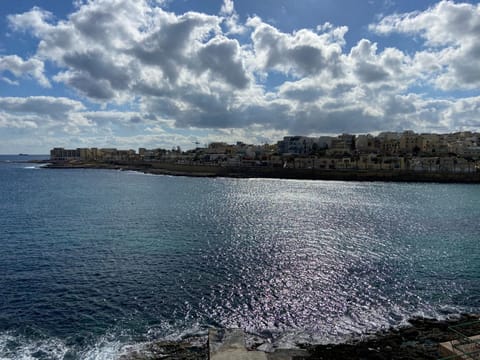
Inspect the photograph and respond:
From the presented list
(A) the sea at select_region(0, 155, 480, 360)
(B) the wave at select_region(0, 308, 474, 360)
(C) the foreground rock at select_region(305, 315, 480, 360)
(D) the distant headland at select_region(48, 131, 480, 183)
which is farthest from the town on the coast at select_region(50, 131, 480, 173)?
(B) the wave at select_region(0, 308, 474, 360)

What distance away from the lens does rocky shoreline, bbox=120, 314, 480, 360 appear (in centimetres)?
1112

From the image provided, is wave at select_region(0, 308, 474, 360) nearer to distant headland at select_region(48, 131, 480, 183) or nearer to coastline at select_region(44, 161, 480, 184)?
coastline at select_region(44, 161, 480, 184)

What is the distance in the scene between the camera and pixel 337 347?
11836 mm

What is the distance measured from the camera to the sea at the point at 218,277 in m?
13.4

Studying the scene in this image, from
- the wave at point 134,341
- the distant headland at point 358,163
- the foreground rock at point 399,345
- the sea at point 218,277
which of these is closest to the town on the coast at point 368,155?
the distant headland at point 358,163

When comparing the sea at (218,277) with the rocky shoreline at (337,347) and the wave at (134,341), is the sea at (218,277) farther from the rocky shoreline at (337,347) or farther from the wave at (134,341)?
the rocky shoreline at (337,347)

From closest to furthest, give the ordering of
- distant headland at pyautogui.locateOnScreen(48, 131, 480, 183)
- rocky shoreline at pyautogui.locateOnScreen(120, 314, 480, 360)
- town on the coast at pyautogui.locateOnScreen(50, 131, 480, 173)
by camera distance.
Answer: rocky shoreline at pyautogui.locateOnScreen(120, 314, 480, 360), distant headland at pyautogui.locateOnScreen(48, 131, 480, 183), town on the coast at pyautogui.locateOnScreen(50, 131, 480, 173)

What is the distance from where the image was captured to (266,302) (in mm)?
15766

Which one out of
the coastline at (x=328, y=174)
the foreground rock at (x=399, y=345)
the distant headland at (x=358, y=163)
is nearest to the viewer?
the foreground rock at (x=399, y=345)

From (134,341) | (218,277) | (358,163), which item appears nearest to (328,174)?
(358,163)

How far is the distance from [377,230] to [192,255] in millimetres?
19247

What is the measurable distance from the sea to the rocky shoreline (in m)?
0.62

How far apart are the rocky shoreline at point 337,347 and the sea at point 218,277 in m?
0.62

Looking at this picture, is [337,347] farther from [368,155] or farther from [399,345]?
[368,155]
